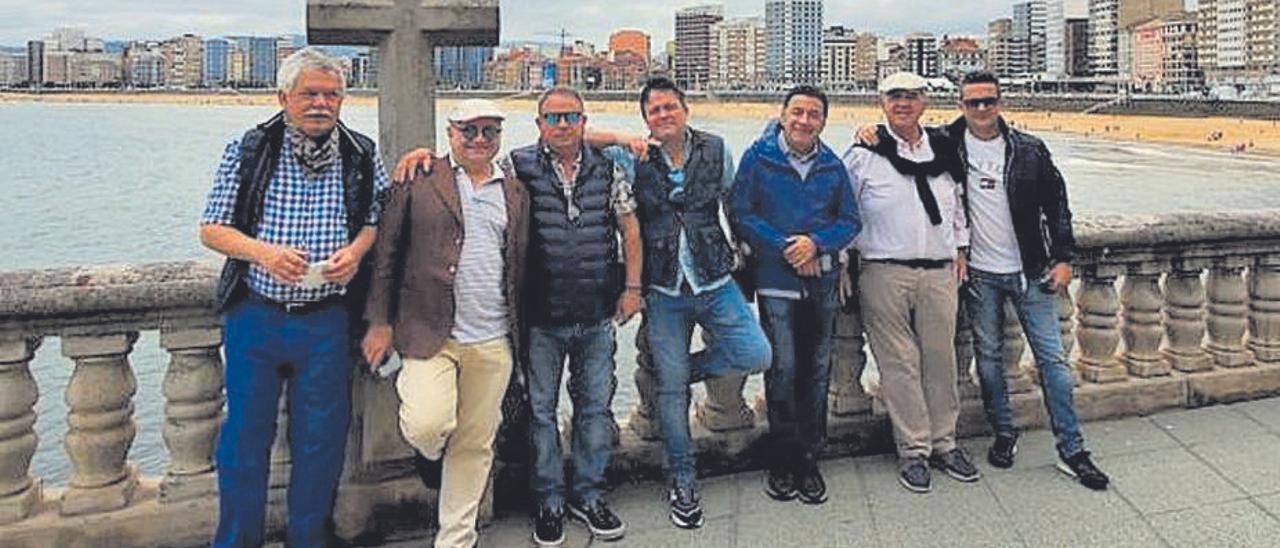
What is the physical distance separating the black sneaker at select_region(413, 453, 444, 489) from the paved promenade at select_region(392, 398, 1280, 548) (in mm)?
325

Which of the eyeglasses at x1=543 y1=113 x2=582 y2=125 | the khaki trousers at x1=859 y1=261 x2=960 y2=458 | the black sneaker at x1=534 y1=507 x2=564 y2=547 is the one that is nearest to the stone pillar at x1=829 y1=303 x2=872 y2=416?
the khaki trousers at x1=859 y1=261 x2=960 y2=458

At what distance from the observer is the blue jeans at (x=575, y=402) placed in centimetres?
411

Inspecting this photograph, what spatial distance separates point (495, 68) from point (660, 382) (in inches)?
6950

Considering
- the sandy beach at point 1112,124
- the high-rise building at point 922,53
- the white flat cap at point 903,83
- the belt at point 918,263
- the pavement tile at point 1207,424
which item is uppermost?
the high-rise building at point 922,53

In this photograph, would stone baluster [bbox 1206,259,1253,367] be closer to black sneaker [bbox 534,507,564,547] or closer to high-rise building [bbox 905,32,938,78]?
black sneaker [bbox 534,507,564,547]

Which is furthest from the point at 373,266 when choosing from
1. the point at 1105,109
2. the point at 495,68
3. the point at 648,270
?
the point at 495,68

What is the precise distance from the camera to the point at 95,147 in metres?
77.2

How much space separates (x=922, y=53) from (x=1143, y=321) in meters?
185

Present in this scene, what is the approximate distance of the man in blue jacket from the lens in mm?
4406

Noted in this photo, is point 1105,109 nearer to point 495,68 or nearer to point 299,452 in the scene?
point 495,68

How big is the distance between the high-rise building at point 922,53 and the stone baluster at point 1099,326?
567 ft

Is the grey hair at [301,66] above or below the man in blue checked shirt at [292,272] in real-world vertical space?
above

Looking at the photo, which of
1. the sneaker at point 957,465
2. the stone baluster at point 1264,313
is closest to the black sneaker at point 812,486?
the sneaker at point 957,465

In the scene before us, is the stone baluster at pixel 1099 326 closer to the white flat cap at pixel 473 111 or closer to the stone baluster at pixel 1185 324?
the stone baluster at pixel 1185 324
